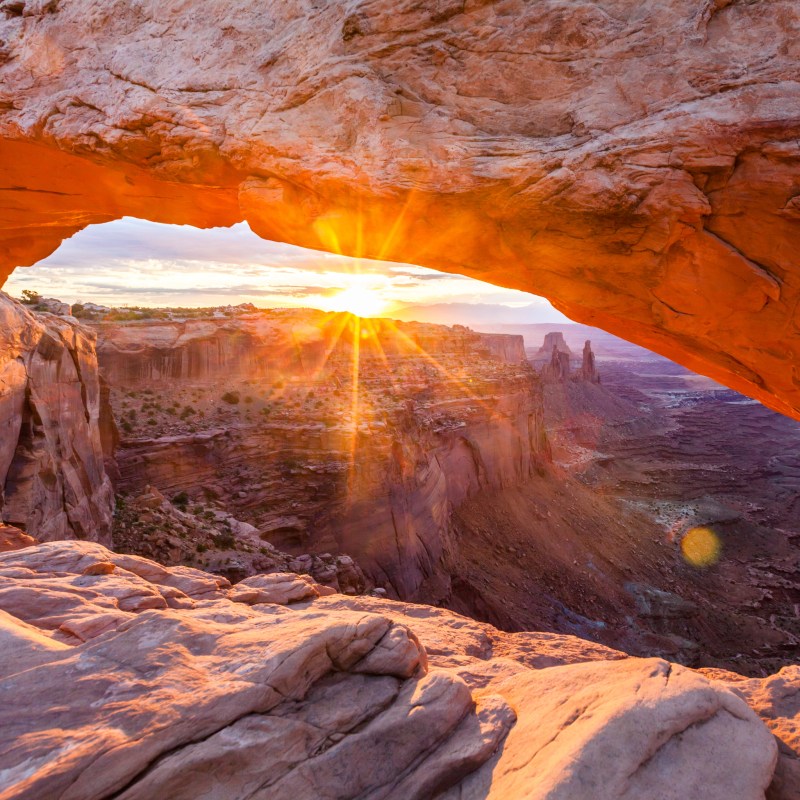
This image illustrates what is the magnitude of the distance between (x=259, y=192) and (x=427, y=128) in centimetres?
244

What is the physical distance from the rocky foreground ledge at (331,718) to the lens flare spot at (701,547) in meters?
27.6

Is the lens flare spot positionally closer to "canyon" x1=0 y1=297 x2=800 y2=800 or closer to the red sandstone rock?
"canyon" x1=0 y1=297 x2=800 y2=800

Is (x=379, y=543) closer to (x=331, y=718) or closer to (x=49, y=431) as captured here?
(x=49, y=431)

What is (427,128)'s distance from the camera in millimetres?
5809

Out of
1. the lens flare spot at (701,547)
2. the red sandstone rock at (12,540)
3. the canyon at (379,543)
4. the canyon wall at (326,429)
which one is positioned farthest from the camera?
the lens flare spot at (701,547)

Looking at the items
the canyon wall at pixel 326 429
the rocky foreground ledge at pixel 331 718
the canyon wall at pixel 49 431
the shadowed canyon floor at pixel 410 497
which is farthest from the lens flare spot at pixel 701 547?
the canyon wall at pixel 49 431

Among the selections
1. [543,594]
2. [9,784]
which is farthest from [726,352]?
[543,594]

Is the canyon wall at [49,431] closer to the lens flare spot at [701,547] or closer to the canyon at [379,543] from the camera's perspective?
the canyon at [379,543]

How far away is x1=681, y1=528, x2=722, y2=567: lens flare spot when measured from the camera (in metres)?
27.7

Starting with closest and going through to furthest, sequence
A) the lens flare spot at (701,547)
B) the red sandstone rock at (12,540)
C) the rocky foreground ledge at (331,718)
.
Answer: the rocky foreground ledge at (331,718) → the red sandstone rock at (12,540) → the lens flare spot at (701,547)

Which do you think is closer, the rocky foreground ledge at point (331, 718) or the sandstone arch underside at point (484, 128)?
the rocky foreground ledge at point (331, 718)

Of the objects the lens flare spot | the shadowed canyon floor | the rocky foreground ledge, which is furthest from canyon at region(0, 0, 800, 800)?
the lens flare spot

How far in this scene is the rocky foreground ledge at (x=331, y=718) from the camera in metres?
2.93

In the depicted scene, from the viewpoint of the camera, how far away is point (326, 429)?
18594 millimetres
